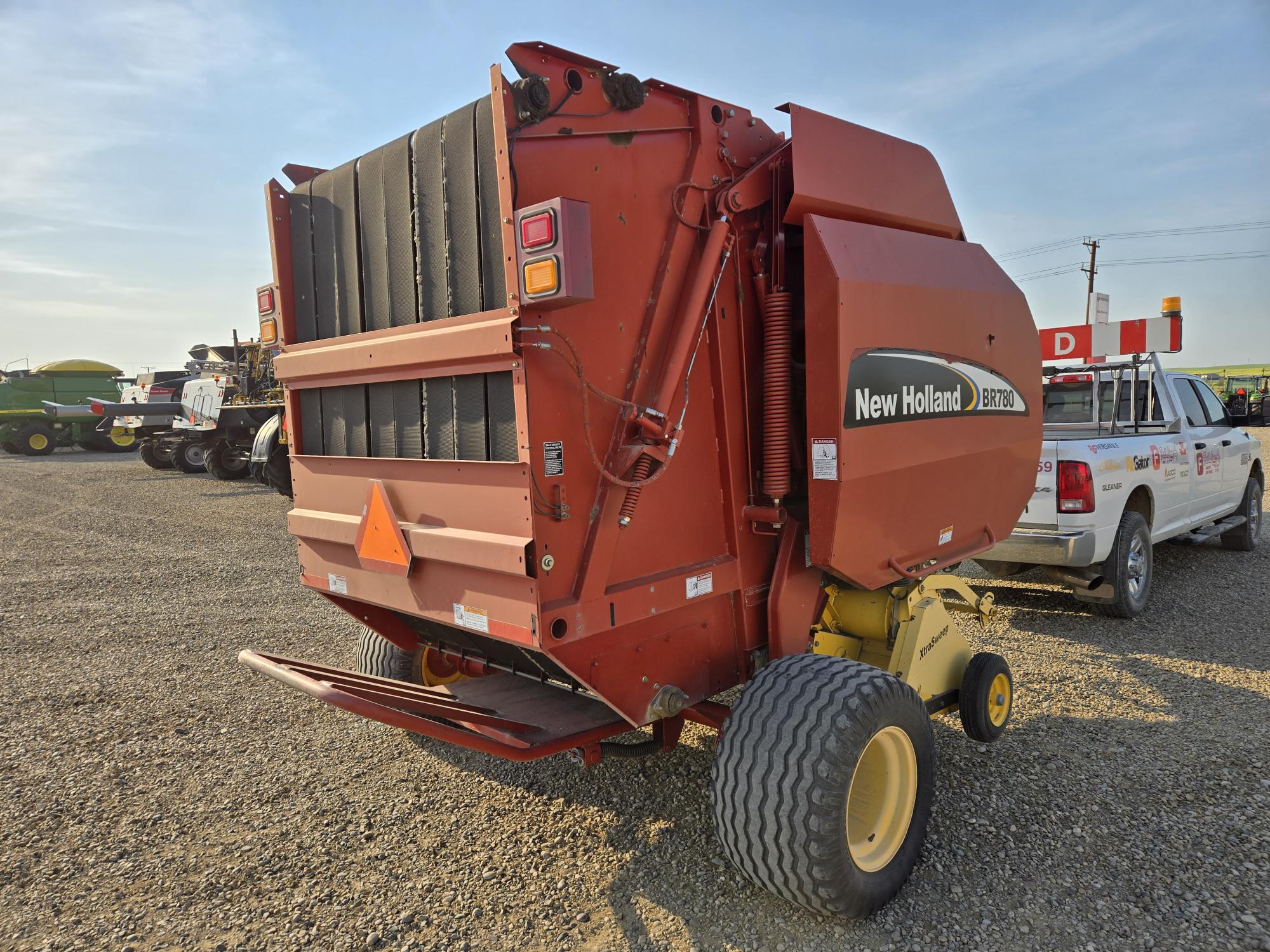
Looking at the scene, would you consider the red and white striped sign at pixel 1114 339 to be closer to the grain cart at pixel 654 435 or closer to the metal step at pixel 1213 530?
the metal step at pixel 1213 530

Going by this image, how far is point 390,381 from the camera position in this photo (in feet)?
10.5

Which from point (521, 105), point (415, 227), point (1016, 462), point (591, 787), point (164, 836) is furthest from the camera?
point (1016, 462)

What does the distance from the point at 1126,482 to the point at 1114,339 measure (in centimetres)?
175

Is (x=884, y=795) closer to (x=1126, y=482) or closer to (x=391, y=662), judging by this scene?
(x=391, y=662)

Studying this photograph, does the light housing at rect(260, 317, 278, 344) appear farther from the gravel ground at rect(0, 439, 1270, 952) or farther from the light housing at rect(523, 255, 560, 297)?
the gravel ground at rect(0, 439, 1270, 952)

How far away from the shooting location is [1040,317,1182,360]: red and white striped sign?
23.2ft

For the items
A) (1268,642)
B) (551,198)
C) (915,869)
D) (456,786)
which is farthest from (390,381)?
(1268,642)

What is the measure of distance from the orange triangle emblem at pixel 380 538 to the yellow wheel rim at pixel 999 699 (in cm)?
279

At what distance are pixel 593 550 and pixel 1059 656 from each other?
424cm

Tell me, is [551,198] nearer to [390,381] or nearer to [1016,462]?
[390,381]

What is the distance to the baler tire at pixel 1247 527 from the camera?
880 cm

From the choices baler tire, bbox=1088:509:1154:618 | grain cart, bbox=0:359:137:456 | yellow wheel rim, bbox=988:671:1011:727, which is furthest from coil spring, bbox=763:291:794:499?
grain cart, bbox=0:359:137:456

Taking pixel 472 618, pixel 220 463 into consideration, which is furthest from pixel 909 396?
pixel 220 463

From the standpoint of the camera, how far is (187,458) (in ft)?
64.0
